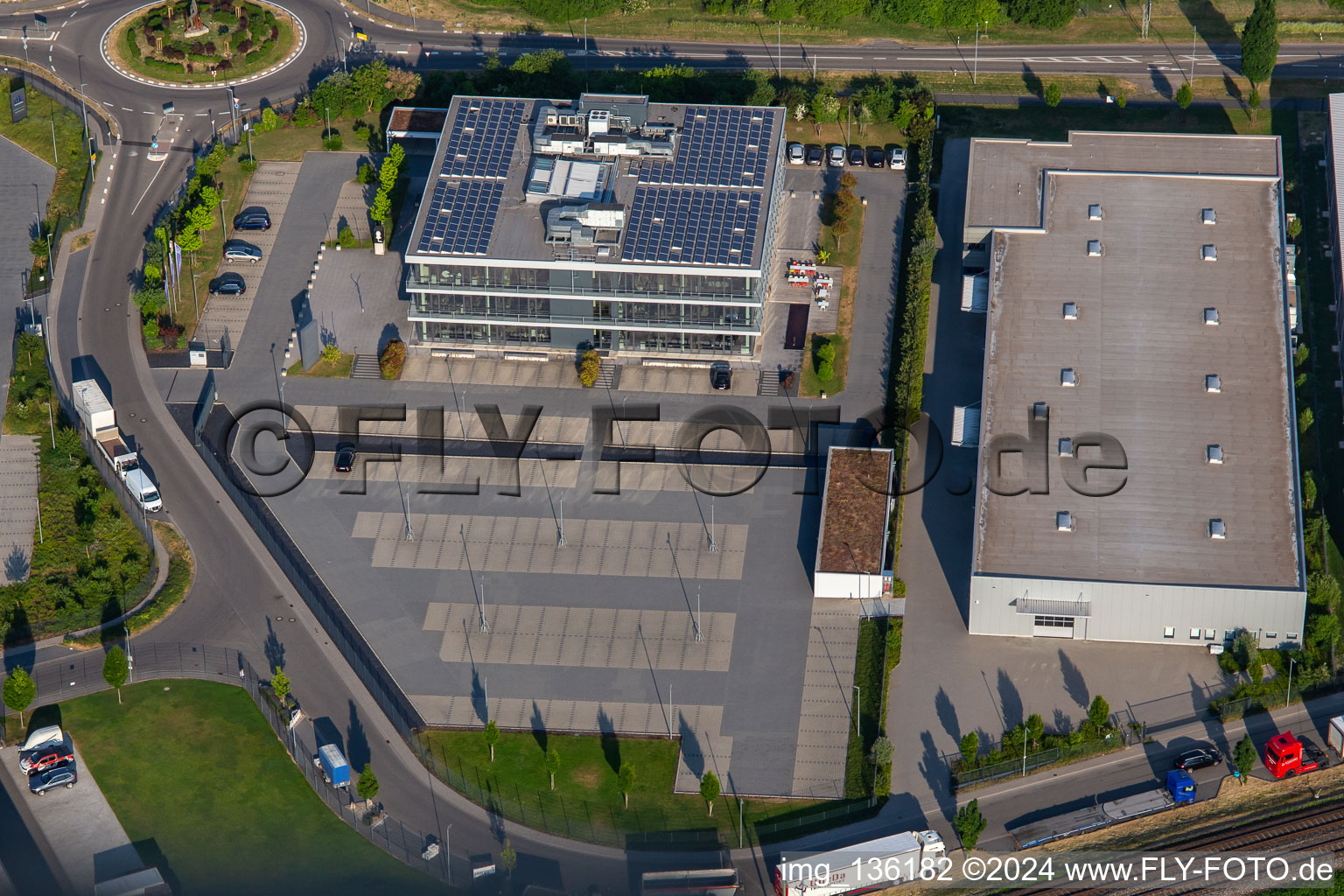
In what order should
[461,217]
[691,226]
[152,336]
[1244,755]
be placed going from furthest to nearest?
[152,336] → [461,217] → [691,226] → [1244,755]

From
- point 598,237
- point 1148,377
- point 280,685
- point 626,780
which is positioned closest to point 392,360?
point 598,237

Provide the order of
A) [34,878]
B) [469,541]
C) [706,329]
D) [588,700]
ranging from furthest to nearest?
[706,329] < [469,541] < [588,700] < [34,878]

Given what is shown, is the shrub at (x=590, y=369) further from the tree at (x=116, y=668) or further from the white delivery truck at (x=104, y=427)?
the tree at (x=116, y=668)

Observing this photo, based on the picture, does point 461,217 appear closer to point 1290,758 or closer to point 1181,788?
point 1181,788

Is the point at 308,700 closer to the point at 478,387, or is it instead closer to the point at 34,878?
the point at 34,878

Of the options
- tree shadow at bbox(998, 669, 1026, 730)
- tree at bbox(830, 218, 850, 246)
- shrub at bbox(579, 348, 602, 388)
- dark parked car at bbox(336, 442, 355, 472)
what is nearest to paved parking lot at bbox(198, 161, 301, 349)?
dark parked car at bbox(336, 442, 355, 472)

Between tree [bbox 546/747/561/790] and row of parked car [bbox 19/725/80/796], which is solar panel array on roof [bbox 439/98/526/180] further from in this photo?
row of parked car [bbox 19/725/80/796]

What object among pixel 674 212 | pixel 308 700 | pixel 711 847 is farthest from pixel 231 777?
pixel 674 212
